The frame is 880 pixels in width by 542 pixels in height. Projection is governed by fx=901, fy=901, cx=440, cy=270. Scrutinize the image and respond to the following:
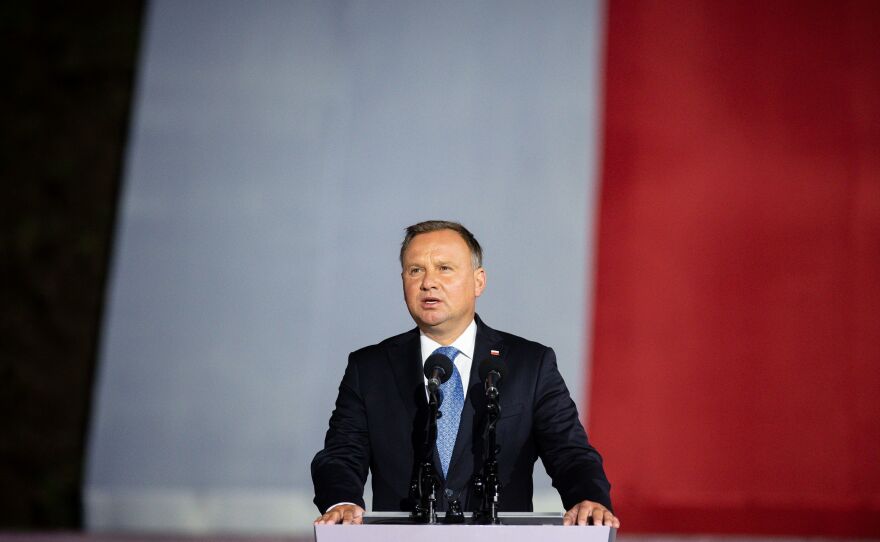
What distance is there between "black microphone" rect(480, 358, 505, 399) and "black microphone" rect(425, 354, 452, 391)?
6 cm

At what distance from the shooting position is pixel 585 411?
4.17 meters

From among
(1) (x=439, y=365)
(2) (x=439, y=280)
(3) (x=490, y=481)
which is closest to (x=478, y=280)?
(2) (x=439, y=280)

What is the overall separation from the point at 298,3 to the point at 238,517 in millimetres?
2542

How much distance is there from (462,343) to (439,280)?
0.50 ft

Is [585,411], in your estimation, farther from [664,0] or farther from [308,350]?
[664,0]

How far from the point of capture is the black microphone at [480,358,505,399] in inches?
58.5

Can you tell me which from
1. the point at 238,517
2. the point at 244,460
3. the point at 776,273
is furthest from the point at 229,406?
the point at 776,273

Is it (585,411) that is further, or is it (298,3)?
(298,3)

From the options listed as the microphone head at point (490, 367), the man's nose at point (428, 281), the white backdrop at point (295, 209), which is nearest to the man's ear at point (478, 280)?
the man's nose at point (428, 281)

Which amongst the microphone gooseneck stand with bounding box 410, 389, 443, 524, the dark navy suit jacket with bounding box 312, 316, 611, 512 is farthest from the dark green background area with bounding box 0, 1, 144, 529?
the microphone gooseneck stand with bounding box 410, 389, 443, 524

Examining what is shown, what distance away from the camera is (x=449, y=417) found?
1734 millimetres

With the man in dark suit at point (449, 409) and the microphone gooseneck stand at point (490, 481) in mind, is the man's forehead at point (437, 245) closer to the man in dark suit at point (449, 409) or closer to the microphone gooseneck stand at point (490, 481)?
the man in dark suit at point (449, 409)

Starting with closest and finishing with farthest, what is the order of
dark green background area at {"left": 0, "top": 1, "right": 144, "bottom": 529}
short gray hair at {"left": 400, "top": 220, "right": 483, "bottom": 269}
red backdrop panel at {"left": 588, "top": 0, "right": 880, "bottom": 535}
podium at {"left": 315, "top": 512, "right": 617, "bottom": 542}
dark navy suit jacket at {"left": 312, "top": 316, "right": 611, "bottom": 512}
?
podium at {"left": 315, "top": 512, "right": 617, "bottom": 542} → dark navy suit jacket at {"left": 312, "top": 316, "right": 611, "bottom": 512} → short gray hair at {"left": 400, "top": 220, "right": 483, "bottom": 269} → red backdrop panel at {"left": 588, "top": 0, "right": 880, "bottom": 535} → dark green background area at {"left": 0, "top": 1, "right": 144, "bottom": 529}

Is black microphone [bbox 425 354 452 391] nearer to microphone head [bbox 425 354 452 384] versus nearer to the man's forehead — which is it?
microphone head [bbox 425 354 452 384]
